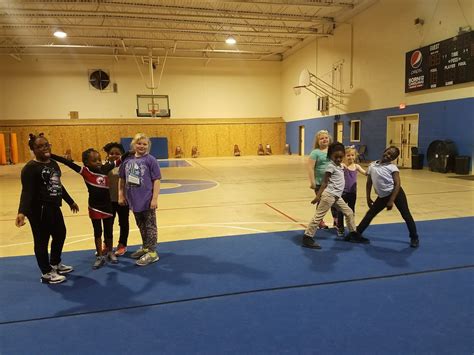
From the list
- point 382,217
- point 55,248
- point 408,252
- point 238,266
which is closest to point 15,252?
point 55,248

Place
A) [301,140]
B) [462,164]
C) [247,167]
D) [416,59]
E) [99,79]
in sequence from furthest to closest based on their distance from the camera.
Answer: [301,140] < [99,79] < [247,167] < [416,59] < [462,164]

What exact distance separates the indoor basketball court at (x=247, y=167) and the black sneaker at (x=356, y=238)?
123 mm

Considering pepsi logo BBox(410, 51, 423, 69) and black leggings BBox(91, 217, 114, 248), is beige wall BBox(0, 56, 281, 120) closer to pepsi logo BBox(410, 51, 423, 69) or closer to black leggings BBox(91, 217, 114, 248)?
pepsi logo BBox(410, 51, 423, 69)

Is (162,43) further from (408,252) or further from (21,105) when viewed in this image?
(408,252)

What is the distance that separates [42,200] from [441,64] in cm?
1357

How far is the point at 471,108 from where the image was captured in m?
11.3

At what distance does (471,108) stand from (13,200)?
1385cm

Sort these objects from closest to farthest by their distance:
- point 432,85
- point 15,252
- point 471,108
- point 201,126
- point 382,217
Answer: point 15,252 < point 382,217 < point 471,108 < point 432,85 < point 201,126

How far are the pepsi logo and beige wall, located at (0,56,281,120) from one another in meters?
13.7

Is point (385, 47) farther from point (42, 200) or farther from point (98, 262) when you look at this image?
point (42, 200)

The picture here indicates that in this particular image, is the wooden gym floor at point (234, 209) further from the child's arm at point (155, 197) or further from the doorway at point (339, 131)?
the doorway at point (339, 131)

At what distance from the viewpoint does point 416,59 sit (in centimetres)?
1336

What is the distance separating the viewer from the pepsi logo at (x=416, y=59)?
43.3ft

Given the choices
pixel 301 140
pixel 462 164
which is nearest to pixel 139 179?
pixel 462 164
